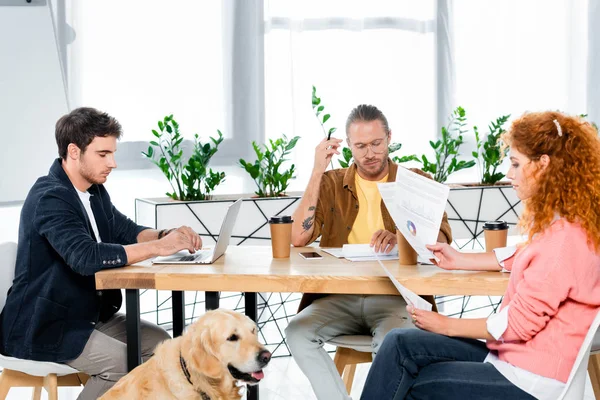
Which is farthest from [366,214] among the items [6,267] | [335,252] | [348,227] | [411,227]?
[6,267]

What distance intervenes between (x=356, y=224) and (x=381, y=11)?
2378 mm

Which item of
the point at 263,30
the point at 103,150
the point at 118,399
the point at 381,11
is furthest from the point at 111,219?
the point at 381,11

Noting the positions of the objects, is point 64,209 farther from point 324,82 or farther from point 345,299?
point 324,82

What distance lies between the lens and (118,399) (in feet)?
6.53

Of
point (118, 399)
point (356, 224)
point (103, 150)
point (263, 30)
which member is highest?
point (263, 30)

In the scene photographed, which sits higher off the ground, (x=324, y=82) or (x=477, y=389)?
(x=324, y=82)

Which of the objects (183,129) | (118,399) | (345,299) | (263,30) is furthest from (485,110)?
(118,399)

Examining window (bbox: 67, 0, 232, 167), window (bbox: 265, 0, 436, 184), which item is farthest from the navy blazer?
window (bbox: 265, 0, 436, 184)

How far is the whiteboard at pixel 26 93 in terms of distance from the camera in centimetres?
364

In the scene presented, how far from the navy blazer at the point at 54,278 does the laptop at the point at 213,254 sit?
0.55 feet

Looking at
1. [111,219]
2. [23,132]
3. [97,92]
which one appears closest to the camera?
[111,219]

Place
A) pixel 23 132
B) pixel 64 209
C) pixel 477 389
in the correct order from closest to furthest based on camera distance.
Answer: pixel 477 389, pixel 64 209, pixel 23 132

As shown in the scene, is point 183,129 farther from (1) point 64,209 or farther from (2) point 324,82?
(1) point 64,209

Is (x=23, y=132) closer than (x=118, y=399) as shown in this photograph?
No
